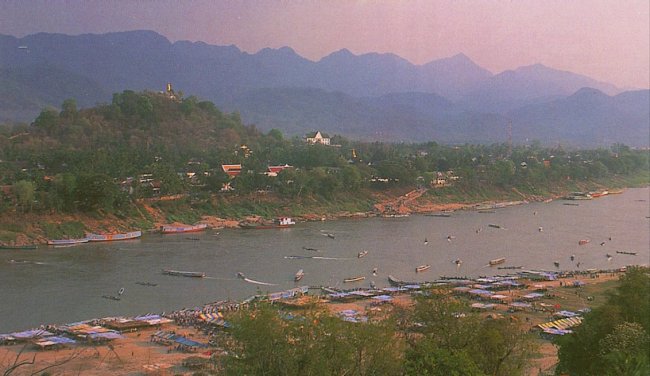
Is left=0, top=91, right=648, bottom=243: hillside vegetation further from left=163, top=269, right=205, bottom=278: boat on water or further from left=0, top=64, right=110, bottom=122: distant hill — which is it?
left=0, top=64, right=110, bottom=122: distant hill

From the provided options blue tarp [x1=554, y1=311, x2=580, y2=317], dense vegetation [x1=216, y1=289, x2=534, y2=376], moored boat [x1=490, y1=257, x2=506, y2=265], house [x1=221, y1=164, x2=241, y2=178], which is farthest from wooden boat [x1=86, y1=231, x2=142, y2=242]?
dense vegetation [x1=216, y1=289, x2=534, y2=376]

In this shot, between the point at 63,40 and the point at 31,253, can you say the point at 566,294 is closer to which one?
the point at 31,253

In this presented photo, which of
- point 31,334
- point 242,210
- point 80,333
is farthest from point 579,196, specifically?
point 31,334

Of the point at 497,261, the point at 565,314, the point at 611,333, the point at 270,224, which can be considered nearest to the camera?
the point at 611,333

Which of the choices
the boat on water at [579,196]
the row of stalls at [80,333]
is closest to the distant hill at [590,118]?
the boat on water at [579,196]

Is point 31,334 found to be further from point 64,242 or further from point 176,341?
point 64,242

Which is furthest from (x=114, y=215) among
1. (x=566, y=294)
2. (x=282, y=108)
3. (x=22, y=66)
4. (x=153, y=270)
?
(x=282, y=108)

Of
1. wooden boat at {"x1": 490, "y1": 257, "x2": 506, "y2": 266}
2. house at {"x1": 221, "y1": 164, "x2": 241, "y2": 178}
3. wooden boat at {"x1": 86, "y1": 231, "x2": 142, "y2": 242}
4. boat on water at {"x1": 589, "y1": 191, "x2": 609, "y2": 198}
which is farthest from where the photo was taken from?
boat on water at {"x1": 589, "y1": 191, "x2": 609, "y2": 198}
